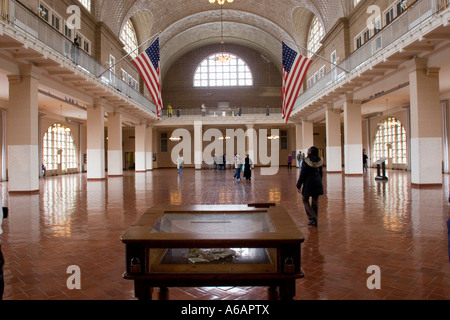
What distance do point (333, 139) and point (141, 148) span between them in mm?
16885

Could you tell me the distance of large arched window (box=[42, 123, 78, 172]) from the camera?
25.9m

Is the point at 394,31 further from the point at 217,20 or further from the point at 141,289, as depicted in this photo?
the point at 217,20

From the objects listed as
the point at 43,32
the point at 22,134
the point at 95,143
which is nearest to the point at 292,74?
the point at 43,32

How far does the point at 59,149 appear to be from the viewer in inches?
1084

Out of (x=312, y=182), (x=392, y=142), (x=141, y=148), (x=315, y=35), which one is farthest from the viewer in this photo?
(x=141, y=148)

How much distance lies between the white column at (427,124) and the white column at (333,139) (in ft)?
33.3

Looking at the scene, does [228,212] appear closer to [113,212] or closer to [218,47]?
[113,212]

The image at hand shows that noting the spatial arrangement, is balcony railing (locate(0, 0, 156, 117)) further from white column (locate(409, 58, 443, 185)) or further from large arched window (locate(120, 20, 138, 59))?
white column (locate(409, 58, 443, 185))

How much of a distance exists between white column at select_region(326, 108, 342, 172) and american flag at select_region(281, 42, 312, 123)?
30.5ft

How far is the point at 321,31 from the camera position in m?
26.0

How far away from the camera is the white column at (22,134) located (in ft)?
39.6

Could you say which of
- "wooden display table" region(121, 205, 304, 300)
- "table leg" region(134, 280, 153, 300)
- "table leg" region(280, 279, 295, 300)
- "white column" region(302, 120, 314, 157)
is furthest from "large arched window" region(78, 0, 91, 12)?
"table leg" region(280, 279, 295, 300)

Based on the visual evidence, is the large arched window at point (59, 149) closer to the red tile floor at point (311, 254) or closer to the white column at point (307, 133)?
the red tile floor at point (311, 254)
